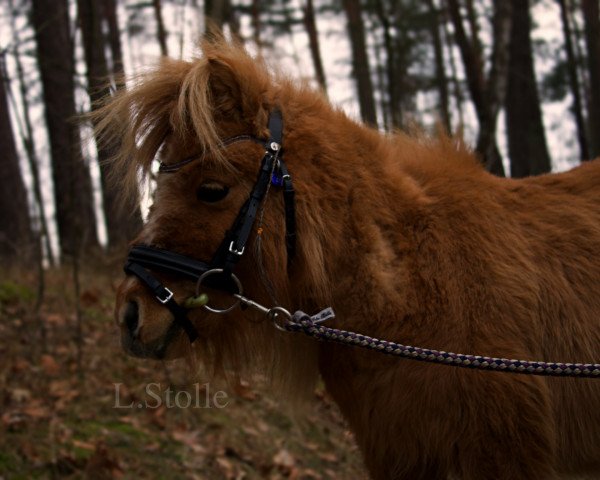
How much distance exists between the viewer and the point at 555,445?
2.67 m

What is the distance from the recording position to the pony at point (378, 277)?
8.60 feet

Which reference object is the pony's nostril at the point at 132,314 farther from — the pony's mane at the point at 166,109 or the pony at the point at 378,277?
the pony's mane at the point at 166,109

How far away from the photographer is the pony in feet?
8.60

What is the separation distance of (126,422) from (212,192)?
346 cm

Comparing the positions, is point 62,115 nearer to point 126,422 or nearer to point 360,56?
point 126,422

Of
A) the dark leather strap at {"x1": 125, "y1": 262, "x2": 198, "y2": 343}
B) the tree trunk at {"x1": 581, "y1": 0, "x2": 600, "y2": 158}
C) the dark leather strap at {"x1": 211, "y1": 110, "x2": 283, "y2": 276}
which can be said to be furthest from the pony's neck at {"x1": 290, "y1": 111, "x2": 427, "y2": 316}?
the tree trunk at {"x1": 581, "y1": 0, "x2": 600, "y2": 158}

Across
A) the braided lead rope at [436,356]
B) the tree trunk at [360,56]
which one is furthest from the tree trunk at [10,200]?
the braided lead rope at [436,356]

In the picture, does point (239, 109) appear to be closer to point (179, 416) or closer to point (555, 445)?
point (555, 445)

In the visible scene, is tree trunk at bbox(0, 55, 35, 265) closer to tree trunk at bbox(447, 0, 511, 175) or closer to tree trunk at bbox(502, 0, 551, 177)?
tree trunk at bbox(447, 0, 511, 175)

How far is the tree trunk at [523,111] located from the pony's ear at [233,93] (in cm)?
917

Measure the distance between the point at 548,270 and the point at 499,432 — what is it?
2.53 feet

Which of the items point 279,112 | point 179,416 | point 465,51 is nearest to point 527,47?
point 465,51

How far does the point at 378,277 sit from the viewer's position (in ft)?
9.11

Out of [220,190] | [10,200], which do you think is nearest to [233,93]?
[220,190]
